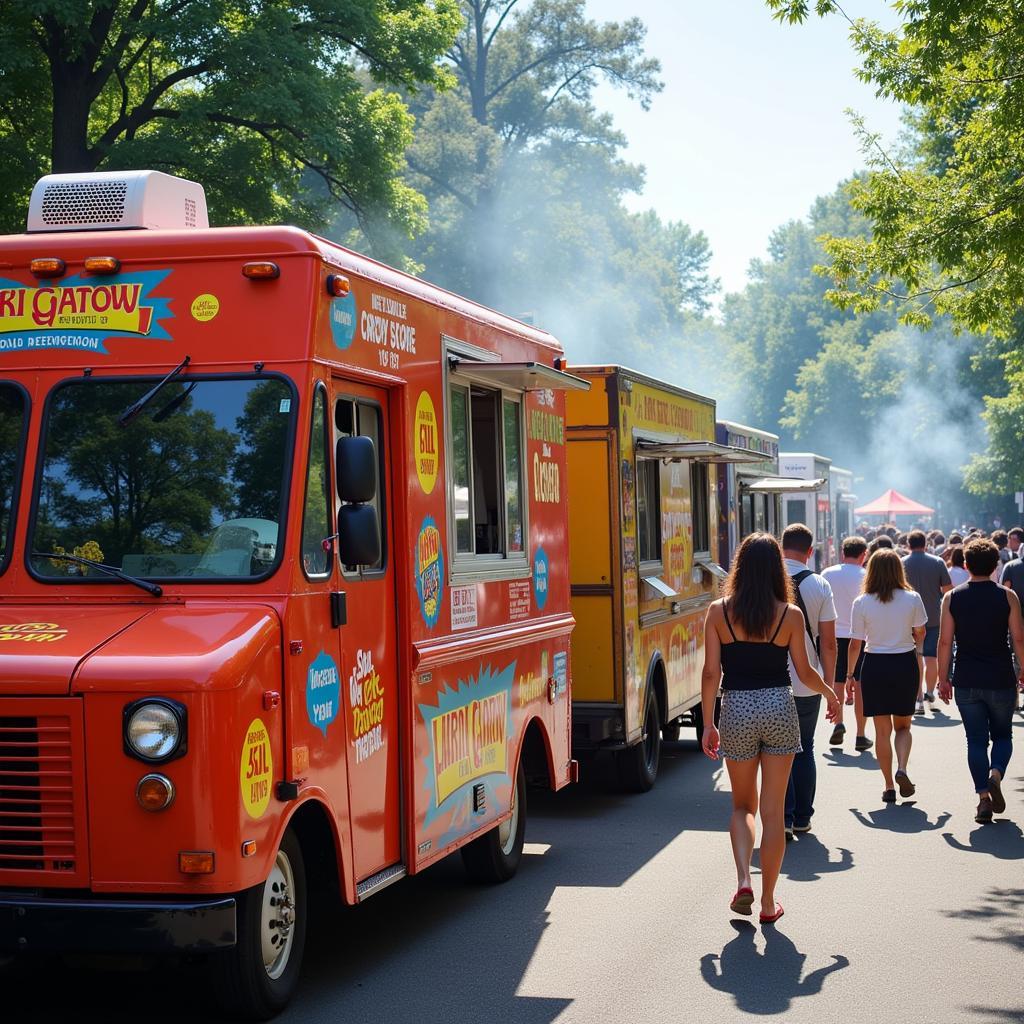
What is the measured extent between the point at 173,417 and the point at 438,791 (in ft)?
7.92

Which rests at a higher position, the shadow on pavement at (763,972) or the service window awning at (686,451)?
the service window awning at (686,451)

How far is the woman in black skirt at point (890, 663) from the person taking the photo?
39.2ft

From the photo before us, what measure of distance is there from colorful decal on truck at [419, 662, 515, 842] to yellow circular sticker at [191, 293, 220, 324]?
2167mm

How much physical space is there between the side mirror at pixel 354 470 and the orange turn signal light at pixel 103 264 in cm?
120

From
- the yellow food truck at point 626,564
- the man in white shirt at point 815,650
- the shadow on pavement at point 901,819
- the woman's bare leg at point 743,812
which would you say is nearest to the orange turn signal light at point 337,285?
the woman's bare leg at point 743,812

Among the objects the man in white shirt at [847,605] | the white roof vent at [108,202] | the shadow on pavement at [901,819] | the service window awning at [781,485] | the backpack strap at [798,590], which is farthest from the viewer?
the service window awning at [781,485]

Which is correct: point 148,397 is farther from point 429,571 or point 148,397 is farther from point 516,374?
point 516,374

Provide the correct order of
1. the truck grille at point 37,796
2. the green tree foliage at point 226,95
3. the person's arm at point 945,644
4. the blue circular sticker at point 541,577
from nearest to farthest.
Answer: the truck grille at point 37,796, the blue circular sticker at point 541,577, the person's arm at point 945,644, the green tree foliage at point 226,95

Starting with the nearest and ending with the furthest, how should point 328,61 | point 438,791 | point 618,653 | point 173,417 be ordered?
point 173,417, point 438,791, point 618,653, point 328,61

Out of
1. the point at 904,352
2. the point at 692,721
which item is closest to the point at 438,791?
the point at 692,721

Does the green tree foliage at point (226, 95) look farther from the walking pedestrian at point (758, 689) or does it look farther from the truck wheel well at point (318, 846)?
the truck wheel well at point (318, 846)

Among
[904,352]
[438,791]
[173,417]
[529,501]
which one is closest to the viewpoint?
[173,417]

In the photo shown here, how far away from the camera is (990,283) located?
1680 centimetres

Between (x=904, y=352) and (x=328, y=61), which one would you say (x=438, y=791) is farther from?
(x=904, y=352)
